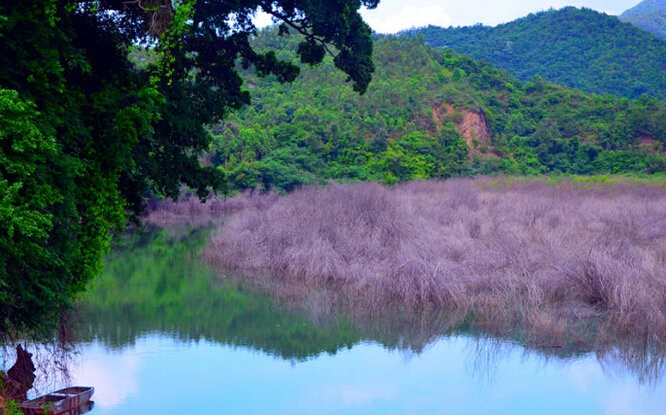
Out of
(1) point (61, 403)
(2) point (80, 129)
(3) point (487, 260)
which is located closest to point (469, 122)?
(3) point (487, 260)

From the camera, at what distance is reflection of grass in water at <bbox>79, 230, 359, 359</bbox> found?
1207 centimetres

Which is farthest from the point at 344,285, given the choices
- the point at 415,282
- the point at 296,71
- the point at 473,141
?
the point at 473,141

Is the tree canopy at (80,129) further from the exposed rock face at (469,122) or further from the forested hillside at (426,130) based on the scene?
the exposed rock face at (469,122)

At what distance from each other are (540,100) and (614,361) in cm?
4372

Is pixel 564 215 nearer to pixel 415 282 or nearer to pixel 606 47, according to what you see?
pixel 415 282

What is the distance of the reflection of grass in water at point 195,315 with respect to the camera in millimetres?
12070

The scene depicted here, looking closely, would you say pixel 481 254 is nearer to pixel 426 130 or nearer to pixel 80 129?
pixel 80 129

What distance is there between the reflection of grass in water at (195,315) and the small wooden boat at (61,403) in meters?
2.22

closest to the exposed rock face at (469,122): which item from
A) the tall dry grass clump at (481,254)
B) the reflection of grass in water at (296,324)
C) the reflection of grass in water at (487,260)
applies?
the tall dry grass clump at (481,254)

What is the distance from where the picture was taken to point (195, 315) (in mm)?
13836

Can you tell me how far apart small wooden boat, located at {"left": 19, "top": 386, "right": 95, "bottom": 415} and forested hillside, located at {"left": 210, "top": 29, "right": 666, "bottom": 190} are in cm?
3063

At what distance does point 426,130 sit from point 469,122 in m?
3.14

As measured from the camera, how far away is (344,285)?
48.1 feet

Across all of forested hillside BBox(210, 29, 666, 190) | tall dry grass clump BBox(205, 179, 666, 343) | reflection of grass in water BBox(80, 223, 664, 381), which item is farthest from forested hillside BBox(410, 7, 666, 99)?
reflection of grass in water BBox(80, 223, 664, 381)
